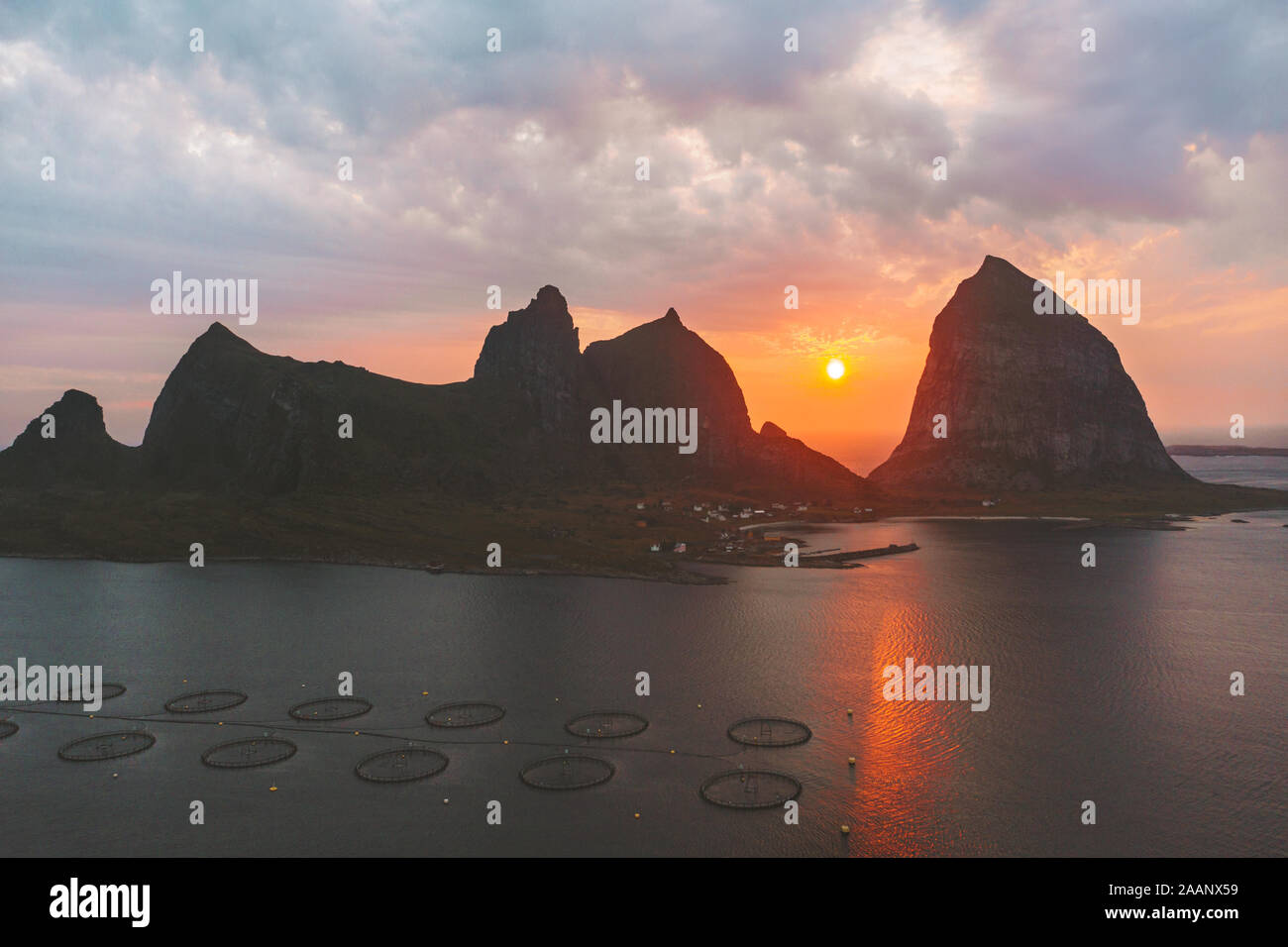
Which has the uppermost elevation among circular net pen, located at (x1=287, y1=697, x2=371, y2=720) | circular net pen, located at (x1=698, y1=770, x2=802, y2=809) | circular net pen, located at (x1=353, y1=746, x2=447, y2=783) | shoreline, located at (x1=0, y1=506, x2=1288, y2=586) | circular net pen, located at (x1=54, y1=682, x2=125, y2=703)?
shoreline, located at (x1=0, y1=506, x2=1288, y2=586)

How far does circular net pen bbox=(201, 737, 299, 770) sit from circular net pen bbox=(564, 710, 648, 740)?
24.4 metres

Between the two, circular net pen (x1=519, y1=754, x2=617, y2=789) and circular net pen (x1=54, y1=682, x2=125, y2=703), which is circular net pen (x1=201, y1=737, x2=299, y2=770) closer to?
circular net pen (x1=519, y1=754, x2=617, y2=789)

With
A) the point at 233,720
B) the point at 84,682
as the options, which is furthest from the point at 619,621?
→ the point at 84,682

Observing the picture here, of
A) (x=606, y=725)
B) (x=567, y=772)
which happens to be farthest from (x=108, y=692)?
(x=567, y=772)

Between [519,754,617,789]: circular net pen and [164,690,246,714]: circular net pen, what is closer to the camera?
[519,754,617,789]: circular net pen

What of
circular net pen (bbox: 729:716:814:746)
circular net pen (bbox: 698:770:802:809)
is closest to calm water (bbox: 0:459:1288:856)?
circular net pen (bbox: 698:770:802:809)

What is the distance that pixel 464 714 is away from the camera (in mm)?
73000

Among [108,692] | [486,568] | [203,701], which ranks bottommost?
[203,701]

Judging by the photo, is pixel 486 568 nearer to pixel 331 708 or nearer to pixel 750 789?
pixel 331 708

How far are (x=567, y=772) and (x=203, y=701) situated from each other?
142 feet

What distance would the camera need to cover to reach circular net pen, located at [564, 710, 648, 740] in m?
67.1

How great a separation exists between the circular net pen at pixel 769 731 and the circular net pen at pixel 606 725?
863 cm
